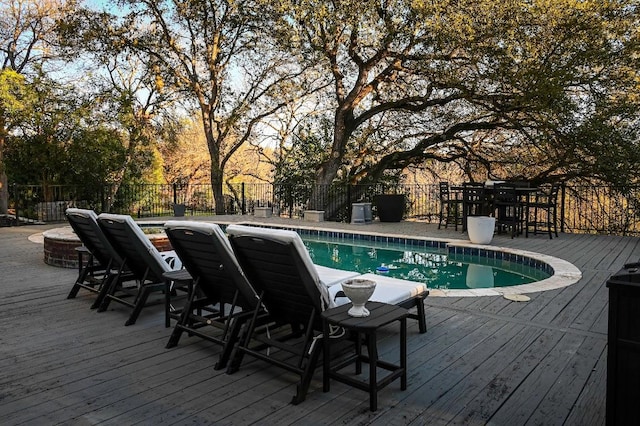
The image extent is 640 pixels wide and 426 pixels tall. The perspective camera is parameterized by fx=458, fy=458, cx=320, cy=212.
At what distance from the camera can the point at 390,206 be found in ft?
39.9

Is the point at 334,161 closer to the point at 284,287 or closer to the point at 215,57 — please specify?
the point at 215,57

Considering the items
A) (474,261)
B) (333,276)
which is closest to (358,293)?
(333,276)

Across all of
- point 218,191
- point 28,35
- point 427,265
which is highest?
point 28,35

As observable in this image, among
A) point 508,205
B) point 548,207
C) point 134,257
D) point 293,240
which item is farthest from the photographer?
point 508,205

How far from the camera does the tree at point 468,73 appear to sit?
31.0 feet

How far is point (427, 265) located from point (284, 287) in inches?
208

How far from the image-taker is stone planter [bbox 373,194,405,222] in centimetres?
1214

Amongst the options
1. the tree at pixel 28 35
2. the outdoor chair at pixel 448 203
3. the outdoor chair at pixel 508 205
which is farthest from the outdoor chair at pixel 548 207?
the tree at pixel 28 35

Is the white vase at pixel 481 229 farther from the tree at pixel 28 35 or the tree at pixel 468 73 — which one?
the tree at pixel 28 35

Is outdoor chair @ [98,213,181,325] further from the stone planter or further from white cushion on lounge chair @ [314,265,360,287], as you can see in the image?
the stone planter

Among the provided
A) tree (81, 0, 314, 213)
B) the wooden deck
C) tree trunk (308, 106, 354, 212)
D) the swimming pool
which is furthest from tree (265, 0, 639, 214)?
the wooden deck

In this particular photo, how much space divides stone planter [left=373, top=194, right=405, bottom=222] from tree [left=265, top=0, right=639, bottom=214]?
7.17ft

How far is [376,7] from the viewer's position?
10.9 m

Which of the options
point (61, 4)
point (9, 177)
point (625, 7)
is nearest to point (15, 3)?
point (61, 4)
